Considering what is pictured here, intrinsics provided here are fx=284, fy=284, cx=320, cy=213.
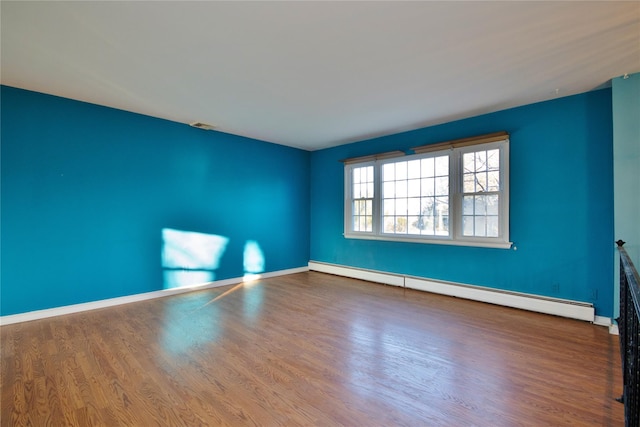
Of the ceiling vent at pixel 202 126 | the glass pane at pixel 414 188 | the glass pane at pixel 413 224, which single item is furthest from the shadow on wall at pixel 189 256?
the glass pane at pixel 414 188

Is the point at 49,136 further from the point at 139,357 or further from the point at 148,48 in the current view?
the point at 139,357

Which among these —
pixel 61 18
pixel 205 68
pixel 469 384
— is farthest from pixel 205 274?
pixel 469 384

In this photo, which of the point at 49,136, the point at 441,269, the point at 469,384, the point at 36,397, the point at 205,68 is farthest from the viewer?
the point at 441,269

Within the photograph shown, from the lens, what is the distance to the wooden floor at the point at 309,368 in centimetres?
179

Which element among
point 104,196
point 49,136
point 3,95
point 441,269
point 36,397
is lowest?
point 36,397

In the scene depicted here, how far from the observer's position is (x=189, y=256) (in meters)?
4.69

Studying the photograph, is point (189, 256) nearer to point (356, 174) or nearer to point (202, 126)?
point (202, 126)

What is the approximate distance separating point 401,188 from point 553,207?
217 centimetres

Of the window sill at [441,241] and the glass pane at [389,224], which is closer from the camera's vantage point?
the window sill at [441,241]

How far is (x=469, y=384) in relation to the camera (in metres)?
2.10

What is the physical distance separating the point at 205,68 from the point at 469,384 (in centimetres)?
363

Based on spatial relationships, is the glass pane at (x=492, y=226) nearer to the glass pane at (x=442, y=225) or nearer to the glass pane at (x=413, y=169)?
the glass pane at (x=442, y=225)

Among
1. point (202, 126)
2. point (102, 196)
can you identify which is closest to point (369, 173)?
point (202, 126)

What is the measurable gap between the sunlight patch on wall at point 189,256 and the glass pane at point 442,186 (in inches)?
150
